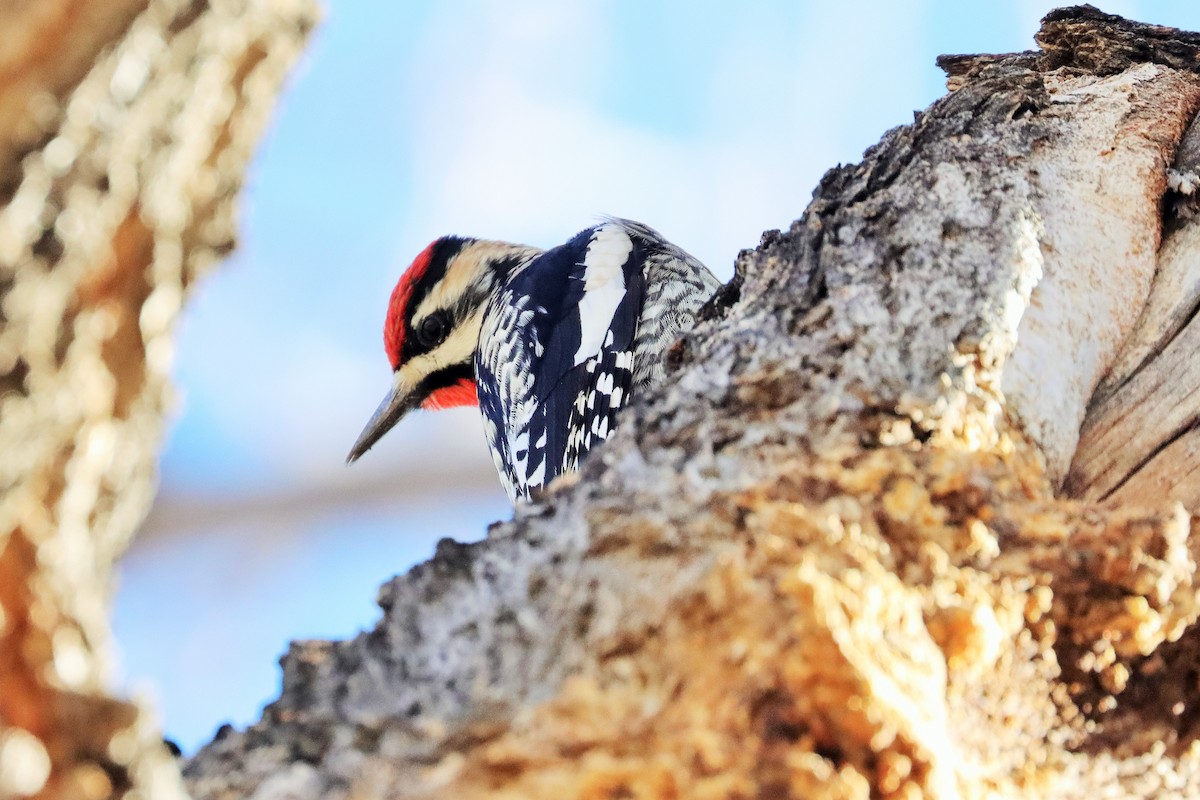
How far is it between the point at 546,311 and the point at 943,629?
2234mm

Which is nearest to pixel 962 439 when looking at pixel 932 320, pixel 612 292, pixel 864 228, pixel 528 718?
pixel 932 320

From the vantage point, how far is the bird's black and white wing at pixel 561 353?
9.30 feet

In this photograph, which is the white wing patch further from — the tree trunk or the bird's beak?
the tree trunk

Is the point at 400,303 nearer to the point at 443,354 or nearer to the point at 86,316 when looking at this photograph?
the point at 443,354

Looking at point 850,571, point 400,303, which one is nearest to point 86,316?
point 850,571

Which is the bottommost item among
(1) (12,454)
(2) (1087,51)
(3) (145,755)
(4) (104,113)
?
(3) (145,755)

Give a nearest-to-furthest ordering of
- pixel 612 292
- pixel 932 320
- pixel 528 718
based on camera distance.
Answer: pixel 528 718, pixel 932 320, pixel 612 292

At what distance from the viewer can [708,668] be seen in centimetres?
88

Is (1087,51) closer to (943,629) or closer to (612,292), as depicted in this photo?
(612,292)

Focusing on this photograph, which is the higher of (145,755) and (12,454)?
(12,454)

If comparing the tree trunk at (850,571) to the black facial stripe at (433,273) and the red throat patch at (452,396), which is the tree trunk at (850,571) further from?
the red throat patch at (452,396)

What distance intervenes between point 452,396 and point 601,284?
932 mm

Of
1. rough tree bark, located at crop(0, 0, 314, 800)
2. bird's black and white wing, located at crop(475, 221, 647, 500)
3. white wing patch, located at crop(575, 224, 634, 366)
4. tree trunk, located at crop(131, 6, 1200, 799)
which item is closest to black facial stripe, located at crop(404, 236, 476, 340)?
bird's black and white wing, located at crop(475, 221, 647, 500)

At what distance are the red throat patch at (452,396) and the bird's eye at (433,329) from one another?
172 mm
